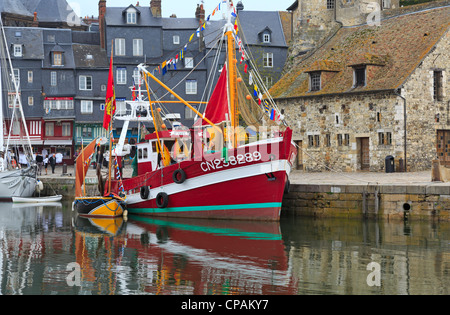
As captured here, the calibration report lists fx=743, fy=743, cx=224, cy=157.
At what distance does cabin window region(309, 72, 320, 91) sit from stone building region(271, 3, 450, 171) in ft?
0.18

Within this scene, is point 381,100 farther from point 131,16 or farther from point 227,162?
point 131,16

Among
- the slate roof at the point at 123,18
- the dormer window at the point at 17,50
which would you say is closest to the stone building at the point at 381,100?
the slate roof at the point at 123,18

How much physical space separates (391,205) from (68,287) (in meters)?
12.8

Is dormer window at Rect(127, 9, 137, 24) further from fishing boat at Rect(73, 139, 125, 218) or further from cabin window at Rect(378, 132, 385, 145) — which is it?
fishing boat at Rect(73, 139, 125, 218)

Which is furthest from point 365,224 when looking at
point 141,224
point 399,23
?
point 399,23

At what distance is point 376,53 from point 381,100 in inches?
150

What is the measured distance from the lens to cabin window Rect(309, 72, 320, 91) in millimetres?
39500

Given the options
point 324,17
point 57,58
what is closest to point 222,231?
point 324,17

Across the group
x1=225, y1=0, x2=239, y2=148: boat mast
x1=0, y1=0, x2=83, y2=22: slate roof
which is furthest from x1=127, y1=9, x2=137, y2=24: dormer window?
x1=225, y1=0, x2=239, y2=148: boat mast

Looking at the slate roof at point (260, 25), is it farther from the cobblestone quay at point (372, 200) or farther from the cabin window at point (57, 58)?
the cobblestone quay at point (372, 200)

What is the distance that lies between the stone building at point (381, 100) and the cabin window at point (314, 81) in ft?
0.18

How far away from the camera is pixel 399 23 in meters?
40.4

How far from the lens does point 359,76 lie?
37.3m

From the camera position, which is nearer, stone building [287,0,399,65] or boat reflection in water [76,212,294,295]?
boat reflection in water [76,212,294,295]
